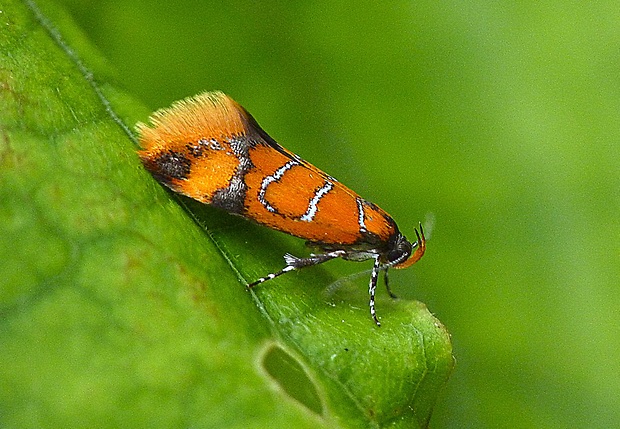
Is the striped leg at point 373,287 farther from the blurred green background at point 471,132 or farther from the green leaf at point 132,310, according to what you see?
the blurred green background at point 471,132

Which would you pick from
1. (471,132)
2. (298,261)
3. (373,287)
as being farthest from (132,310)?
(471,132)

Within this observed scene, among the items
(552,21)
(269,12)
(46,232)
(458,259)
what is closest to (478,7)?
(552,21)

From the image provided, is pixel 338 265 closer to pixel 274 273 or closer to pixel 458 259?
pixel 458 259

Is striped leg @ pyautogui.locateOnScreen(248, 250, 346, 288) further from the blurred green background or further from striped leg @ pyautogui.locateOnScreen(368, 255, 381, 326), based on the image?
the blurred green background

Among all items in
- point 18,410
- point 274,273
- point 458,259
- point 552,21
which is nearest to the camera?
point 18,410

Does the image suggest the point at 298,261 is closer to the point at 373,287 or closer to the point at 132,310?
the point at 373,287

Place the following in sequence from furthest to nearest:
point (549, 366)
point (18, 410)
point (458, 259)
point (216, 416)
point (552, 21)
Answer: point (552, 21)
point (458, 259)
point (549, 366)
point (216, 416)
point (18, 410)
